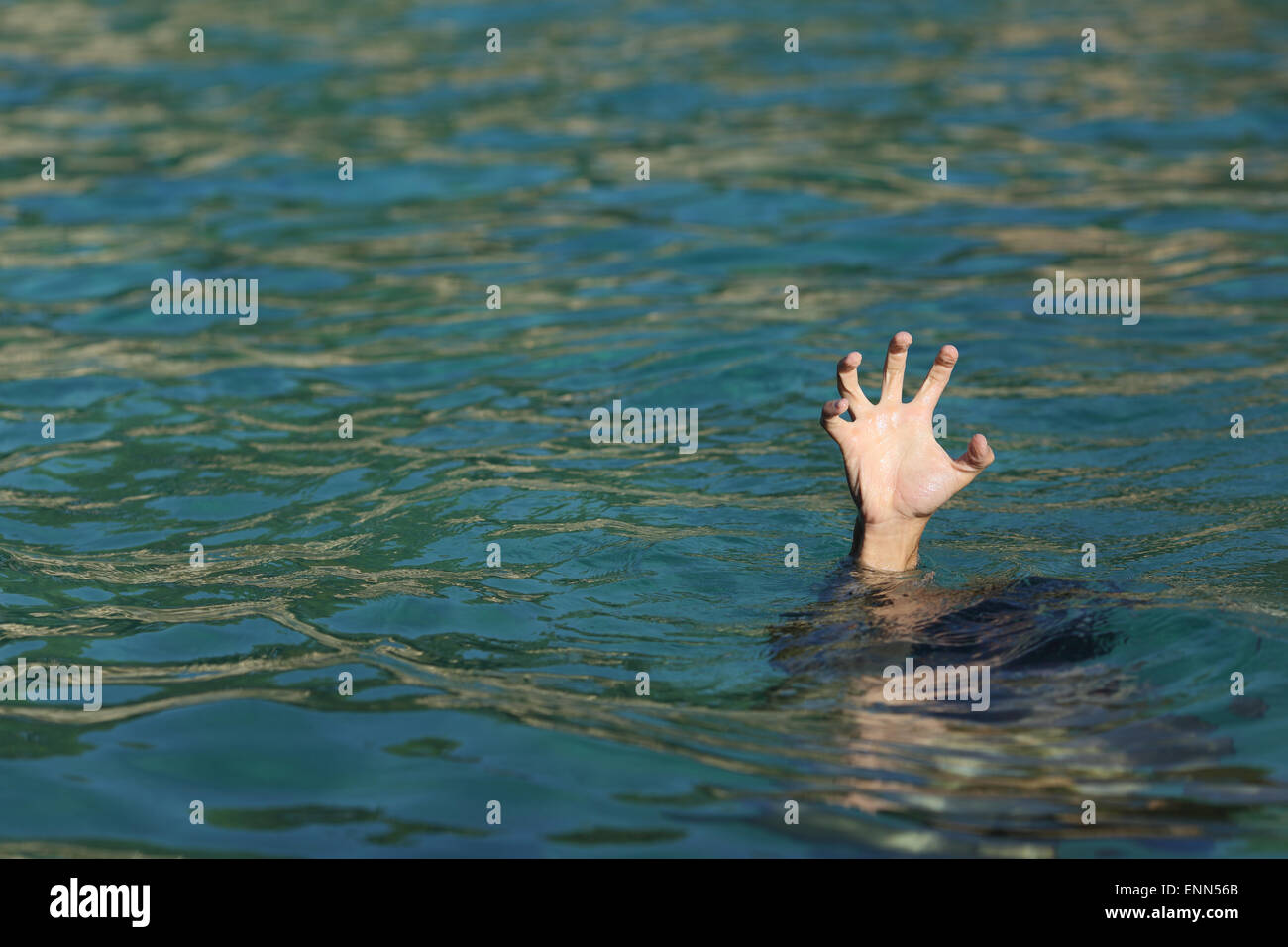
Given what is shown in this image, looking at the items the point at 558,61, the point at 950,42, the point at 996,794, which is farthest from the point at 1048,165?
the point at 996,794

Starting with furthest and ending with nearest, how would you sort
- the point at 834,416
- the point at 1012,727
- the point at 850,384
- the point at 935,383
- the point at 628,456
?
the point at 628,456 < the point at 935,383 < the point at 850,384 < the point at 834,416 < the point at 1012,727

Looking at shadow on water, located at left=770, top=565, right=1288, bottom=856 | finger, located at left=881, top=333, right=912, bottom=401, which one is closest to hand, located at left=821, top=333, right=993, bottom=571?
finger, located at left=881, top=333, right=912, bottom=401

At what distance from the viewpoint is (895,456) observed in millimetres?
5633

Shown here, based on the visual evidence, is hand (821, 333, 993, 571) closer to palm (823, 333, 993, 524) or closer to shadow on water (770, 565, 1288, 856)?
palm (823, 333, 993, 524)

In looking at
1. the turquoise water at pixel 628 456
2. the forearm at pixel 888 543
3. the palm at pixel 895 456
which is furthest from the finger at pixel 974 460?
the turquoise water at pixel 628 456

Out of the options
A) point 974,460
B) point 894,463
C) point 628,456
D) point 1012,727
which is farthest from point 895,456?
point 628,456

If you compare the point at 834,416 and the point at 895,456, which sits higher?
the point at 834,416

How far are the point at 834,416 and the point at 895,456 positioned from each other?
0.33 meters

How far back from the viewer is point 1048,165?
39.7 feet

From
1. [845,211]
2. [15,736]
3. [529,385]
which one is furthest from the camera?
[845,211]

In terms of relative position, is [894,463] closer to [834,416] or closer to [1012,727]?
[834,416]

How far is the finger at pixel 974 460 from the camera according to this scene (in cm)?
537

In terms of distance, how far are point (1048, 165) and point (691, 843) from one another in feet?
30.2
